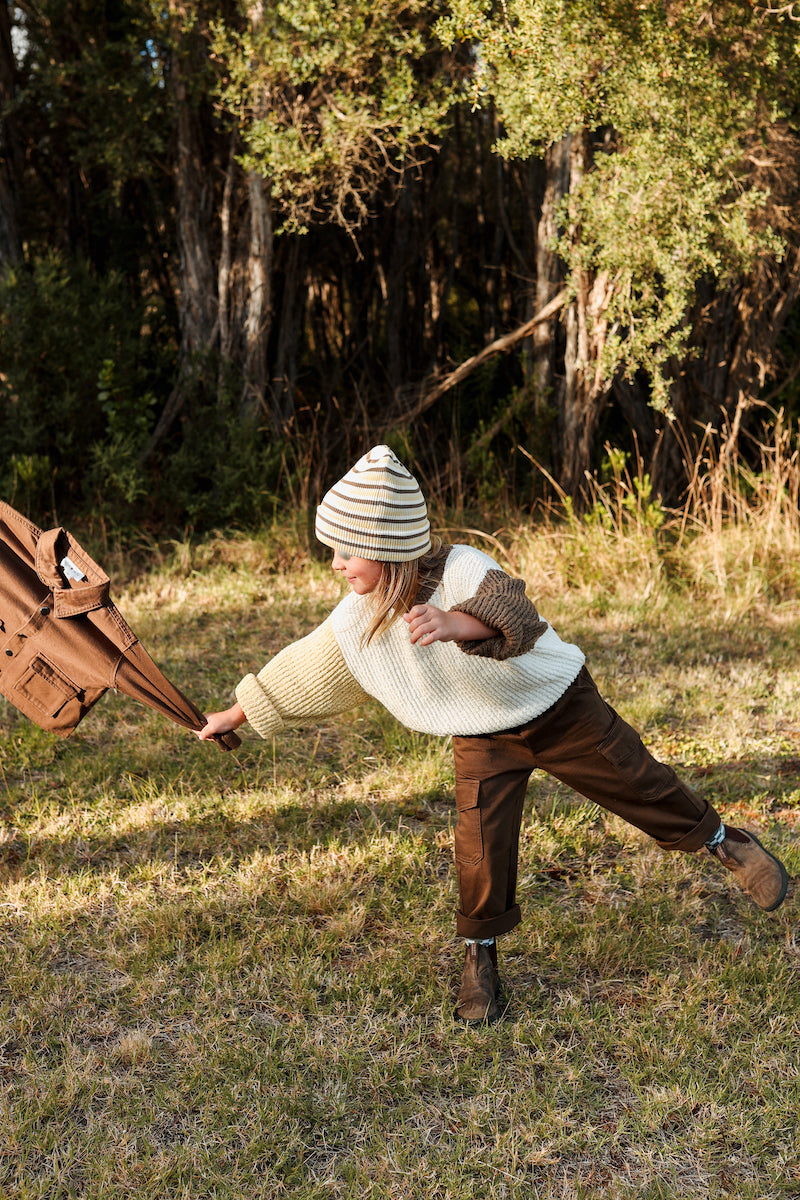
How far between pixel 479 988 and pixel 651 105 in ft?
15.5

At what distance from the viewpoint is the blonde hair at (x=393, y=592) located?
2.49m

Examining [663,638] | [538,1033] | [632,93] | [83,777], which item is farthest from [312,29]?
[538,1033]

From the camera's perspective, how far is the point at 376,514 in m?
2.37

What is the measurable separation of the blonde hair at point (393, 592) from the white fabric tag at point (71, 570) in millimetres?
794

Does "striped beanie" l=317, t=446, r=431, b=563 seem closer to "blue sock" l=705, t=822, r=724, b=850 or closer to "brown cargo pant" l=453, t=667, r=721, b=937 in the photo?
"brown cargo pant" l=453, t=667, r=721, b=937

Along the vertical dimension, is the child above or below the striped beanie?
below

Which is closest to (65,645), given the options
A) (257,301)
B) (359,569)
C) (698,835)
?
(359,569)

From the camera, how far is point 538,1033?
8.73 feet

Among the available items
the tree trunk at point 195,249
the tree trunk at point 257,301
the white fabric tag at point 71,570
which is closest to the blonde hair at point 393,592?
the white fabric tag at point 71,570

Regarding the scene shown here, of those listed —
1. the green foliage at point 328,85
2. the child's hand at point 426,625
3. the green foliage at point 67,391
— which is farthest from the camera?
the green foliage at point 67,391

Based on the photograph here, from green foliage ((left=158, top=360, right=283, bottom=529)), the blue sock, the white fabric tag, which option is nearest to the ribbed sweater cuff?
the white fabric tag

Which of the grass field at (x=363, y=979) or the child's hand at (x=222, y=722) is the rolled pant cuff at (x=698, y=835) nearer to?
the grass field at (x=363, y=979)

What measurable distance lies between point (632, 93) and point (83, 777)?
450 cm

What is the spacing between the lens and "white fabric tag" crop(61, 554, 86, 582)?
2674mm
